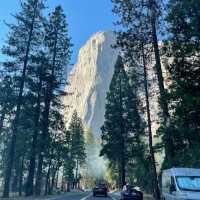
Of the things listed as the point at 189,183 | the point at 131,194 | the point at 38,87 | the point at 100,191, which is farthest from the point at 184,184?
the point at 100,191

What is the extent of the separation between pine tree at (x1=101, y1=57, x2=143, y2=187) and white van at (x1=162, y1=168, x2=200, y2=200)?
46815 millimetres

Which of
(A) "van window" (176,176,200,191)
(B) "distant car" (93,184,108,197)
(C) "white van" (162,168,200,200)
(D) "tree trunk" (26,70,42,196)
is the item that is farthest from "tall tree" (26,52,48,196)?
(A) "van window" (176,176,200,191)

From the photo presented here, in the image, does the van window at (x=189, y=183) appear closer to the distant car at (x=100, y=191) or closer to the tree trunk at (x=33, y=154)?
the tree trunk at (x=33, y=154)

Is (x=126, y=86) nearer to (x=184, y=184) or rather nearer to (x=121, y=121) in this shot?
(x=121, y=121)

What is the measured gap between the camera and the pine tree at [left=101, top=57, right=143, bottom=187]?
215ft

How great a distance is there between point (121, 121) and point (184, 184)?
49031mm

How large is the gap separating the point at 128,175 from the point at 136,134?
2691cm

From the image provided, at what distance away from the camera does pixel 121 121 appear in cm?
6594

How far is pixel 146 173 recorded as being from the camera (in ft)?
197

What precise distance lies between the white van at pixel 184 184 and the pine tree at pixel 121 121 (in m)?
46.8

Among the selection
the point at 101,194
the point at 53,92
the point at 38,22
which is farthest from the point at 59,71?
the point at 101,194

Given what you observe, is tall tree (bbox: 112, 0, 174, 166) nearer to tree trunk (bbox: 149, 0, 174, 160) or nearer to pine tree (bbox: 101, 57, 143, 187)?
tree trunk (bbox: 149, 0, 174, 160)

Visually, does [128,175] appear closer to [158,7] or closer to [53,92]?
[53,92]

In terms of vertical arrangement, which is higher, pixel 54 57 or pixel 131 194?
pixel 54 57
